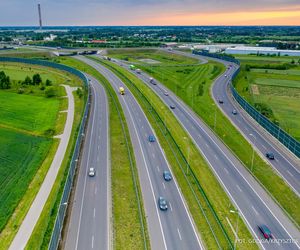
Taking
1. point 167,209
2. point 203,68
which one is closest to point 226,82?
point 203,68

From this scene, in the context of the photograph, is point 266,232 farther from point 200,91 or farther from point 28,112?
point 200,91

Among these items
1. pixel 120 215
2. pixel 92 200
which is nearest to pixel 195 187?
pixel 120 215

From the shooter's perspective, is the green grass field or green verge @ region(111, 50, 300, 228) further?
green verge @ region(111, 50, 300, 228)

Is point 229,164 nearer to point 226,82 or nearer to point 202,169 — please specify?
point 202,169

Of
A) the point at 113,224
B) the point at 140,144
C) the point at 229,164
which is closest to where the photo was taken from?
the point at 113,224

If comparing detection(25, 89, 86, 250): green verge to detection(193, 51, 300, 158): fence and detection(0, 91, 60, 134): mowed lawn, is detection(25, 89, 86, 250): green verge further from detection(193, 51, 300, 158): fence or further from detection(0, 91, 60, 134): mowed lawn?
detection(193, 51, 300, 158): fence

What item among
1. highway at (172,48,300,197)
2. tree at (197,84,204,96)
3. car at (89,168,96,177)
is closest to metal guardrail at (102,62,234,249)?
highway at (172,48,300,197)

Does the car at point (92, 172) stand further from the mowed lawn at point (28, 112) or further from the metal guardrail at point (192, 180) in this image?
the mowed lawn at point (28, 112)
